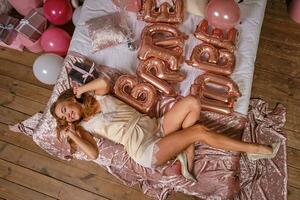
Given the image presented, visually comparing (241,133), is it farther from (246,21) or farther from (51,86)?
(51,86)

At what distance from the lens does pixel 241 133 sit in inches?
88.8

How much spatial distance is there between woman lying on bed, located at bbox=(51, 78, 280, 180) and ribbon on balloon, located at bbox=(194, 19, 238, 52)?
19.5 inches

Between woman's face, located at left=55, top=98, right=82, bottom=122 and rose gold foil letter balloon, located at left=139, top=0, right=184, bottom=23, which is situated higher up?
rose gold foil letter balloon, located at left=139, top=0, right=184, bottom=23

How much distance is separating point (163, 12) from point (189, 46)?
0.91ft

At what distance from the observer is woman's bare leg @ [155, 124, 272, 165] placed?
6.88 feet

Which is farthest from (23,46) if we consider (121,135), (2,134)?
(121,135)

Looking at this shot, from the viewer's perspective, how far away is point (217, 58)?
2.41 m

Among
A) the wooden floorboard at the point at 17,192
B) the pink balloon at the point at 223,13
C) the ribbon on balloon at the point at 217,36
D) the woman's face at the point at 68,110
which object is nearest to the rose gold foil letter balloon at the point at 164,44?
the ribbon on balloon at the point at 217,36

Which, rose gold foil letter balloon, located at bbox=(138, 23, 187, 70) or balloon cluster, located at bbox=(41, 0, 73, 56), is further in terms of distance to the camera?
balloon cluster, located at bbox=(41, 0, 73, 56)

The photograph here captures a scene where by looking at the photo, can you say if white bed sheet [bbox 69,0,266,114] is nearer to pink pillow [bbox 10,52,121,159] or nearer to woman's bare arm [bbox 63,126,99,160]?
pink pillow [bbox 10,52,121,159]

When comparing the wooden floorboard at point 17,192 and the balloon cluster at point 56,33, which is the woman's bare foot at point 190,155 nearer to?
the wooden floorboard at point 17,192

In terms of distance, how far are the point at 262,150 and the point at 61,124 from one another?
1078 mm

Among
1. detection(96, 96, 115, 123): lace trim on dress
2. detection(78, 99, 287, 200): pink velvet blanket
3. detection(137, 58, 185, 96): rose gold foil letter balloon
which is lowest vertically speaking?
detection(78, 99, 287, 200): pink velvet blanket

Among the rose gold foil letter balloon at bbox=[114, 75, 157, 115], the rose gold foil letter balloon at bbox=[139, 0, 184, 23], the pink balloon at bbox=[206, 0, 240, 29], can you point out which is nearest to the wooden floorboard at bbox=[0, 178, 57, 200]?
the rose gold foil letter balloon at bbox=[114, 75, 157, 115]
